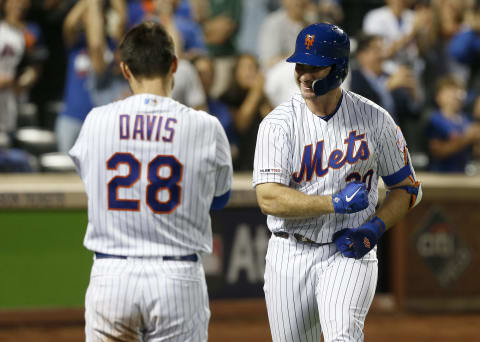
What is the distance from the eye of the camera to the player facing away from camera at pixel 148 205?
3557mm

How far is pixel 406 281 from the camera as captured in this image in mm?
8266

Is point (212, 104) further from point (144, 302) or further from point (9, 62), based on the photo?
point (144, 302)

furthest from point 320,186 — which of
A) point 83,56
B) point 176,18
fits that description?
point 176,18

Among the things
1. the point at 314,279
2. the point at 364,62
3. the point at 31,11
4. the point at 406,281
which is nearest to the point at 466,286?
the point at 406,281

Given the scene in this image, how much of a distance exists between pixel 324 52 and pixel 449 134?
17.7 feet

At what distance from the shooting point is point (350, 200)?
3785 mm

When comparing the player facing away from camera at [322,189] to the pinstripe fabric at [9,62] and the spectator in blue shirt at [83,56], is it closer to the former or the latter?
the spectator in blue shirt at [83,56]

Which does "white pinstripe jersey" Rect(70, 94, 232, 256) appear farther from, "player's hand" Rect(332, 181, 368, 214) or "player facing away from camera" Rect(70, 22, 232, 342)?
"player's hand" Rect(332, 181, 368, 214)

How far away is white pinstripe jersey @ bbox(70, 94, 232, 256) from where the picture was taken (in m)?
3.59

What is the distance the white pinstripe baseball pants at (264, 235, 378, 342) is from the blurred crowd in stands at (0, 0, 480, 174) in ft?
14.7

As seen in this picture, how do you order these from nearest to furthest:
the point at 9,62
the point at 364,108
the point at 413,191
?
the point at 364,108
the point at 413,191
the point at 9,62

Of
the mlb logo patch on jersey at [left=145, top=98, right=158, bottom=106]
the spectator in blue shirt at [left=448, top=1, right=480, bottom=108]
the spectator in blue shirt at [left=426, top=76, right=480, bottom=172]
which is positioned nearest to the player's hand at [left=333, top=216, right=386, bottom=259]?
the mlb logo patch on jersey at [left=145, top=98, right=158, bottom=106]

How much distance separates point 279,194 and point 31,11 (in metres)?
6.15

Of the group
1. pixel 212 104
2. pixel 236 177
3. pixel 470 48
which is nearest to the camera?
pixel 236 177
